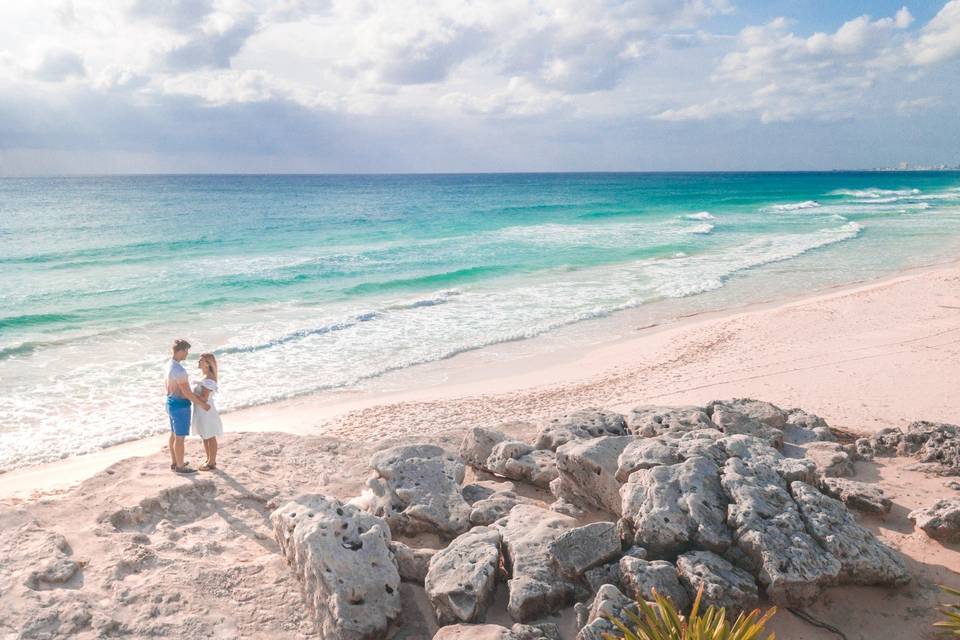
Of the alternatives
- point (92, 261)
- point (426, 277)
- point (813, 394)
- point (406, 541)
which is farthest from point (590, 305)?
point (92, 261)

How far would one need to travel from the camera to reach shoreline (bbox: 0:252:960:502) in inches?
339

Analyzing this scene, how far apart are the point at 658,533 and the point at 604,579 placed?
547mm

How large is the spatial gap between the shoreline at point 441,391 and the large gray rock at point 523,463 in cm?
323

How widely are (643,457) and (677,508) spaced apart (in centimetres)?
80

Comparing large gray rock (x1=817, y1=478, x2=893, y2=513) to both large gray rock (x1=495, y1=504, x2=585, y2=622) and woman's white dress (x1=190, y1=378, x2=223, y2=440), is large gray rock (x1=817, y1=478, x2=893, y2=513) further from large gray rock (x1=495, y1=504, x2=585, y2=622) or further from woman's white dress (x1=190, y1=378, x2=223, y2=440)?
woman's white dress (x1=190, y1=378, x2=223, y2=440)

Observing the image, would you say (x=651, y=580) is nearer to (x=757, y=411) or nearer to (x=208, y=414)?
(x=757, y=411)

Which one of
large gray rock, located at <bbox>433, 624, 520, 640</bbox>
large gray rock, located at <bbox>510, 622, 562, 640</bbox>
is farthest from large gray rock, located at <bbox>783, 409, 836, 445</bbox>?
large gray rock, located at <bbox>433, 624, 520, 640</bbox>

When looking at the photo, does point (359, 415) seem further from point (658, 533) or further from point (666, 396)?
point (658, 533)

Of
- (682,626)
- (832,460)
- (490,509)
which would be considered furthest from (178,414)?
(832,460)

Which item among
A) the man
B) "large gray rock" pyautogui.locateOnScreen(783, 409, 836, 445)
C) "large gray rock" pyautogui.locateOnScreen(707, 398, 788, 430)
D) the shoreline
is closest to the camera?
the man

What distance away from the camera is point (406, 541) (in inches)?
242

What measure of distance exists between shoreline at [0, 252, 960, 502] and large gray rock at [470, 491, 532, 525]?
13.2 ft

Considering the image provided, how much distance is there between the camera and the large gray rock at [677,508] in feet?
16.4

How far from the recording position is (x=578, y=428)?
307 inches
